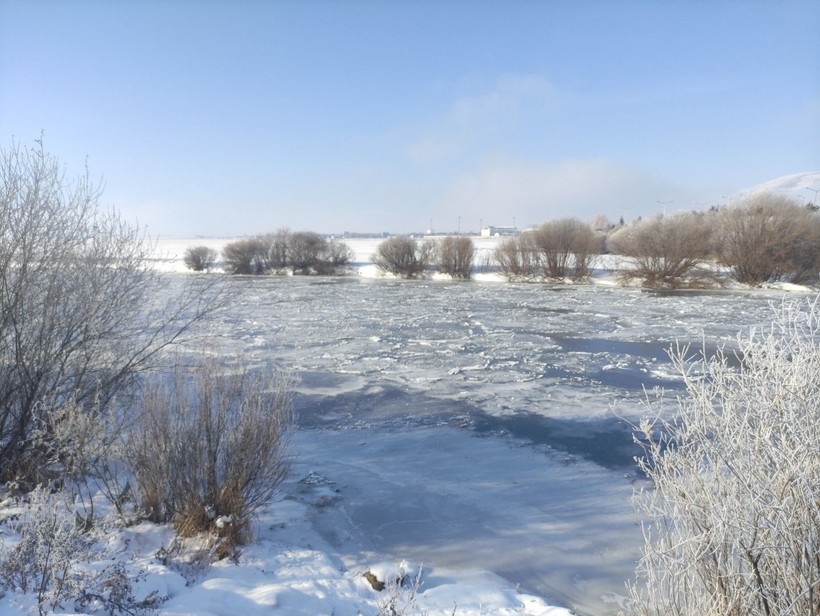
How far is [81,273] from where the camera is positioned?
23.0 feet

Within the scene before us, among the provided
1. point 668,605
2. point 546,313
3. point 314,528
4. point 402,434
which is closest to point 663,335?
point 546,313

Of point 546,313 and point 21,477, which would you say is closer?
point 21,477

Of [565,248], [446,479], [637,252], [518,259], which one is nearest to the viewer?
[446,479]

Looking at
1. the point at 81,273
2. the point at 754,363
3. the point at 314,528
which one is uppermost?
the point at 81,273

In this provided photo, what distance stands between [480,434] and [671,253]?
29.6 m

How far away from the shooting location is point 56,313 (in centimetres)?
665

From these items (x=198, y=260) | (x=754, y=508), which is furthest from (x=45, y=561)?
(x=198, y=260)

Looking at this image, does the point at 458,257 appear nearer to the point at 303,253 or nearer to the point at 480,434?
the point at 303,253

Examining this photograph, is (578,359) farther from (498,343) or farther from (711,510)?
(711,510)

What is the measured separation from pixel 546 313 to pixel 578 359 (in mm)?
8656

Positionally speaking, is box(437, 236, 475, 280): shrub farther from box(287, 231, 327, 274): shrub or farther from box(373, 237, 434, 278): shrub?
box(287, 231, 327, 274): shrub

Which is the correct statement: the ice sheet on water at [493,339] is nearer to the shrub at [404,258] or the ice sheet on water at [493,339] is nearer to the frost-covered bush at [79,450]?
the frost-covered bush at [79,450]

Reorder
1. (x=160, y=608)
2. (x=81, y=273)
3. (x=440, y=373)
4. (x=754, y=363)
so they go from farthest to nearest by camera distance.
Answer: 1. (x=440, y=373)
2. (x=81, y=273)
3. (x=160, y=608)
4. (x=754, y=363)

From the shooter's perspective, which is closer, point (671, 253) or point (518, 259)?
point (671, 253)
